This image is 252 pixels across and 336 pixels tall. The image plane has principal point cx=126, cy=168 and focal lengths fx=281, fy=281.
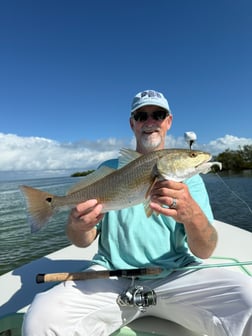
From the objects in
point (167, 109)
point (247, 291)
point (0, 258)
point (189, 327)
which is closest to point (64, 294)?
point (189, 327)

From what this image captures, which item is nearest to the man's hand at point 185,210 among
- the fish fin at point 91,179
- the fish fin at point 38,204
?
the fish fin at point 91,179

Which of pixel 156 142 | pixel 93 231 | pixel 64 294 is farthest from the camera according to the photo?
pixel 156 142

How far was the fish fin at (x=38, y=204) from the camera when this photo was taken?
256cm

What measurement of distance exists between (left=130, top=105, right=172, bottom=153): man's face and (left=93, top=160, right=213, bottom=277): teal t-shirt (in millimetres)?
786

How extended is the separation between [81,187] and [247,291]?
1639 millimetres

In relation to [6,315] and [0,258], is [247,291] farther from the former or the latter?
[0,258]

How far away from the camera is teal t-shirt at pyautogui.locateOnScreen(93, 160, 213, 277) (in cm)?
278

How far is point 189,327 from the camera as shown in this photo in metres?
2.63

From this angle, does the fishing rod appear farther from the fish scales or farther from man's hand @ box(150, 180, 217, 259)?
the fish scales

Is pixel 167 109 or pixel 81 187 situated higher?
pixel 167 109

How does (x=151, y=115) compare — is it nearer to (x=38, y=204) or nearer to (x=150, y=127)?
(x=150, y=127)

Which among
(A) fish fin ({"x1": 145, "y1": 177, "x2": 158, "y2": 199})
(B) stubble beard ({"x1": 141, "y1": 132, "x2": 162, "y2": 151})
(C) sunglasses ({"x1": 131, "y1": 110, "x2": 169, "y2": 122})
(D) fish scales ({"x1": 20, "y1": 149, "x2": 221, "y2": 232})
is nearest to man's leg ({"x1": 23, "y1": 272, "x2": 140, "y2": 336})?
(D) fish scales ({"x1": 20, "y1": 149, "x2": 221, "y2": 232})

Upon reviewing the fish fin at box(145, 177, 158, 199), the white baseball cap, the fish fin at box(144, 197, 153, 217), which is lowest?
the fish fin at box(144, 197, 153, 217)

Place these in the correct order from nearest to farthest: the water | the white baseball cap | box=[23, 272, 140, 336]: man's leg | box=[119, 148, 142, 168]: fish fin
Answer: box=[23, 272, 140, 336]: man's leg → box=[119, 148, 142, 168]: fish fin → the white baseball cap → the water
